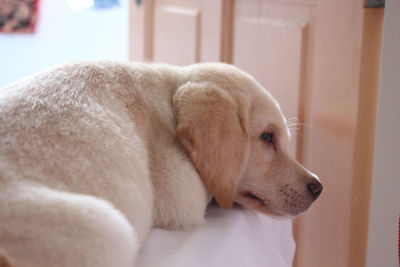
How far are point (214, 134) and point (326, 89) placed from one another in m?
0.46

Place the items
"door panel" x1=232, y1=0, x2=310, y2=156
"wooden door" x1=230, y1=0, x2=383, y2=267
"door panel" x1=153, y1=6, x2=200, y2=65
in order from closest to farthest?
"wooden door" x1=230, y1=0, x2=383, y2=267, "door panel" x1=232, y1=0, x2=310, y2=156, "door panel" x1=153, y1=6, x2=200, y2=65

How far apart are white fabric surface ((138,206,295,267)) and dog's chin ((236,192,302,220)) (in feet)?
0.07

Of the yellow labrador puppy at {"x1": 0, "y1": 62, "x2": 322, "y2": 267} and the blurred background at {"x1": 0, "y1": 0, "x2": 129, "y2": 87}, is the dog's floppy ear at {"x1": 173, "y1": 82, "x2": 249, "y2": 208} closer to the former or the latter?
the yellow labrador puppy at {"x1": 0, "y1": 62, "x2": 322, "y2": 267}

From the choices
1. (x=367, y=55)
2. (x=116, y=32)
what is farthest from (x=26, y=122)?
(x=116, y=32)

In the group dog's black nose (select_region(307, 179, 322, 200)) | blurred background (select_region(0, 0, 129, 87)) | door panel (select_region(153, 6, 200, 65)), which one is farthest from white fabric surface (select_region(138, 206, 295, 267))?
→ blurred background (select_region(0, 0, 129, 87))

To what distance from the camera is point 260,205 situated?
0.98 meters

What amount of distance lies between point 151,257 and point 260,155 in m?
0.32

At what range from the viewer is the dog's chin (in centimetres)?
97

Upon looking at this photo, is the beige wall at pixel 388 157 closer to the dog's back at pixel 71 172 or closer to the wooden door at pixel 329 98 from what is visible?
the wooden door at pixel 329 98

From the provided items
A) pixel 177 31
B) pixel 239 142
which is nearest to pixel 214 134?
pixel 239 142

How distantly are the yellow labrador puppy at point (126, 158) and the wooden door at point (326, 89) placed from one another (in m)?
0.19

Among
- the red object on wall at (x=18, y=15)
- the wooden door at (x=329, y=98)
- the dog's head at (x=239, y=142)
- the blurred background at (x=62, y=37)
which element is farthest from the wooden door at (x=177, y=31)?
the red object on wall at (x=18, y=15)

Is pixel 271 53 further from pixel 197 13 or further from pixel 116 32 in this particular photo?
pixel 116 32

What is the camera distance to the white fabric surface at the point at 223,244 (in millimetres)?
780
